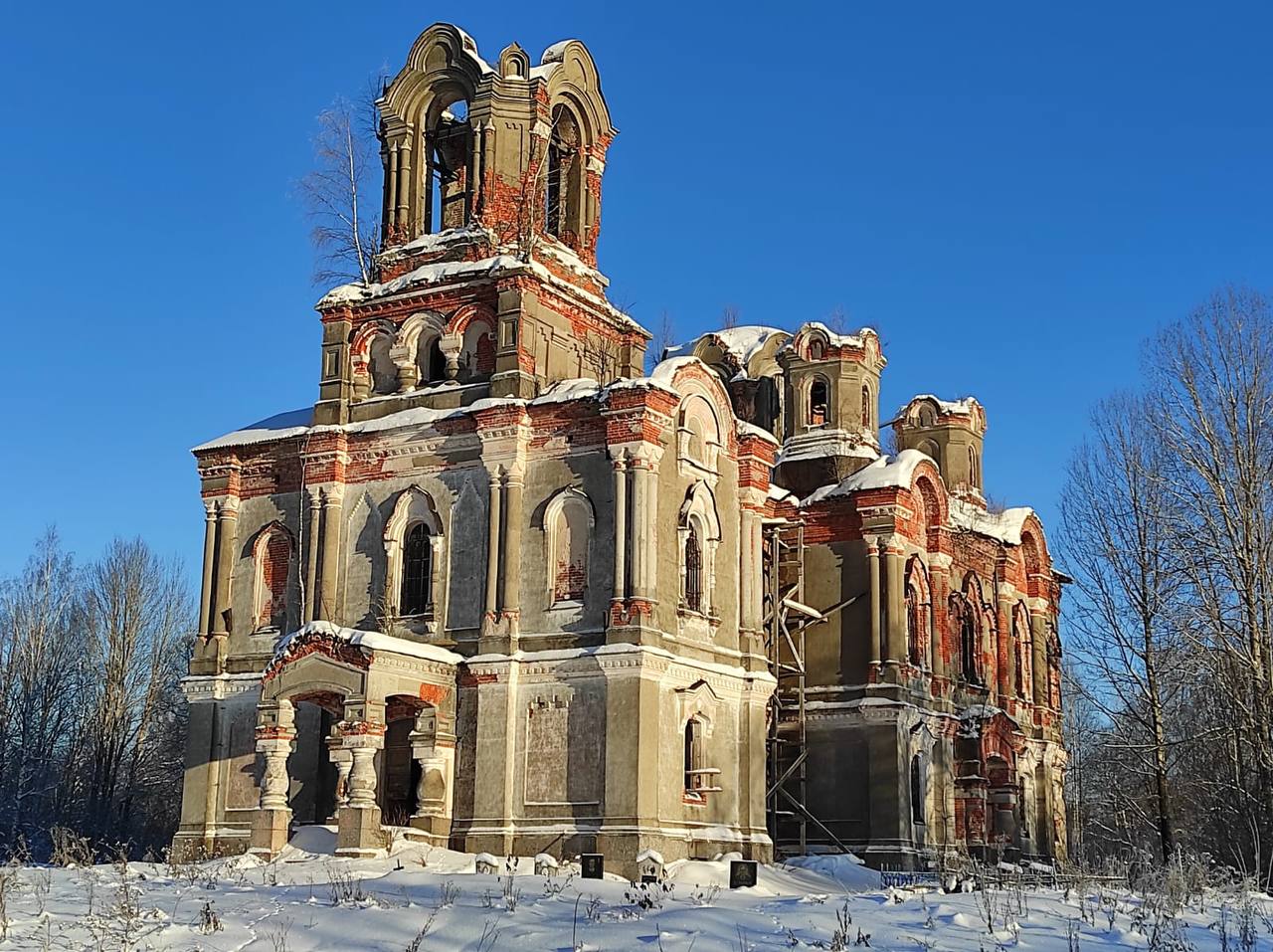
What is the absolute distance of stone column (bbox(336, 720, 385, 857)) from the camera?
20.4 meters

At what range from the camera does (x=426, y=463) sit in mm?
24250

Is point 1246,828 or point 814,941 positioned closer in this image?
point 814,941

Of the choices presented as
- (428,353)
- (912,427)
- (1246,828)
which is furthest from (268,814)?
(912,427)

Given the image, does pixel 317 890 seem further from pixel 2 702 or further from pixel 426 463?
pixel 2 702

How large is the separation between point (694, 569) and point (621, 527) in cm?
221

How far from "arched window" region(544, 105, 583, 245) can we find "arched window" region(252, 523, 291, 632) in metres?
7.12

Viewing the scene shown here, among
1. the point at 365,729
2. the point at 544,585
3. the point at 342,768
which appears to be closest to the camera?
the point at 342,768

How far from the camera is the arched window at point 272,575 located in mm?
25469

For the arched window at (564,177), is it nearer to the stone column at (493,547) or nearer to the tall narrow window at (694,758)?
the stone column at (493,547)

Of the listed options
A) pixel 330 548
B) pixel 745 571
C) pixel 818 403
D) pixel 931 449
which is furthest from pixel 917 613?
pixel 330 548

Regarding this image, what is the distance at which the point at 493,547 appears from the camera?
23.1m

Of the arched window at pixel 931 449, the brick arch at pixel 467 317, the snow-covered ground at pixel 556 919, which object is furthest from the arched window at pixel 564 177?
the snow-covered ground at pixel 556 919

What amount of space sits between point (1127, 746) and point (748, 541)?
6672 mm

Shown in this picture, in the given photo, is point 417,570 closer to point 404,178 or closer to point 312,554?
point 312,554
